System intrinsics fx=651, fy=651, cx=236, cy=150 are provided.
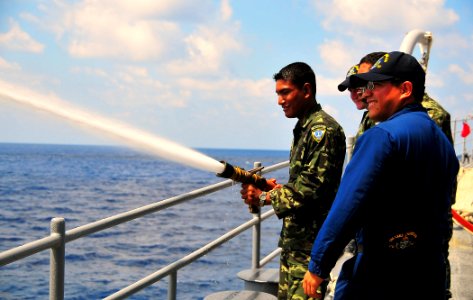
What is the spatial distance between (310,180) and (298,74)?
65 centimetres

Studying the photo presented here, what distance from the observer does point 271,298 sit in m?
4.97

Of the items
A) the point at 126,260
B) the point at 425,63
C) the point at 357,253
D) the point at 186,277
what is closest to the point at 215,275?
the point at 186,277

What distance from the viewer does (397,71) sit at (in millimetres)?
2613

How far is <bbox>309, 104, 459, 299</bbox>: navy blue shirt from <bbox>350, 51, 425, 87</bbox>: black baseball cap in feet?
0.39

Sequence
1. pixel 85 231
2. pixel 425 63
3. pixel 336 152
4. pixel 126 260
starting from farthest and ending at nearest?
pixel 126 260 < pixel 425 63 < pixel 336 152 < pixel 85 231

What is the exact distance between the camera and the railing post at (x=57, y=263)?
2.92 m

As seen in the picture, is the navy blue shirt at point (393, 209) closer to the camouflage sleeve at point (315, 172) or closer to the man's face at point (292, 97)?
the camouflage sleeve at point (315, 172)

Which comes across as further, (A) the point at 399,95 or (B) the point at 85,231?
(B) the point at 85,231

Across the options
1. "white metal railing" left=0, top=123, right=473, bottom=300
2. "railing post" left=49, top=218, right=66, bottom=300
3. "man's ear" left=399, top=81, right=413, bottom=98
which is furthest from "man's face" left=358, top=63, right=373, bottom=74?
"railing post" left=49, top=218, right=66, bottom=300

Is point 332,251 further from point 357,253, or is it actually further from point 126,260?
point 126,260

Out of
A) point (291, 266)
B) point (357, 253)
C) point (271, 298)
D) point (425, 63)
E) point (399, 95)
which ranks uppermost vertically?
point (425, 63)

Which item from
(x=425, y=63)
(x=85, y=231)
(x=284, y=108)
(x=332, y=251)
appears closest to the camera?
(x=332, y=251)

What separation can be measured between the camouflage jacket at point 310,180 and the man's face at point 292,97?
0.23ft

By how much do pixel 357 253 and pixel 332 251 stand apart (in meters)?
0.18
